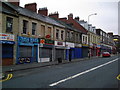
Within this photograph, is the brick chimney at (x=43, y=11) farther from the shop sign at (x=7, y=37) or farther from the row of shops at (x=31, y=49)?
the shop sign at (x=7, y=37)

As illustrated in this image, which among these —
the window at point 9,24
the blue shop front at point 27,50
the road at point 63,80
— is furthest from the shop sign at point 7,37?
the road at point 63,80

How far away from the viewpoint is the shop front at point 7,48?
60.7 ft

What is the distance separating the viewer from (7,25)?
63.8 feet

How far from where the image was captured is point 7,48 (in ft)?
62.8

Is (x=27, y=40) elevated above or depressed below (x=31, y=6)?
below

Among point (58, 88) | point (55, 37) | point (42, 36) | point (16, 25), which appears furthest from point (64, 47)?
point (58, 88)

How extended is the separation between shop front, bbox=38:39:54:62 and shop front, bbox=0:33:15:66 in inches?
222

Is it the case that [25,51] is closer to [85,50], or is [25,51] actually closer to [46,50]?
[46,50]

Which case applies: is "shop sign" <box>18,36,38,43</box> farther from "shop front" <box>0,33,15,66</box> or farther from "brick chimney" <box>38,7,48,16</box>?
"brick chimney" <box>38,7,48,16</box>

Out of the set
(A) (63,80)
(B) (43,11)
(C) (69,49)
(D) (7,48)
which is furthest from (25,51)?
(C) (69,49)

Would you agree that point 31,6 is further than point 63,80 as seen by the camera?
Yes

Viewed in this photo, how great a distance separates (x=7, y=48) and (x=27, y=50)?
11.5ft

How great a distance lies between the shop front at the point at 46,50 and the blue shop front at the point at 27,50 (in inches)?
38.1

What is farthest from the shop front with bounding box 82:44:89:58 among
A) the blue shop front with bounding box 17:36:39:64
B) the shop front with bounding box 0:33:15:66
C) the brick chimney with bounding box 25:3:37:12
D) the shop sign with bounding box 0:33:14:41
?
the shop sign with bounding box 0:33:14:41
